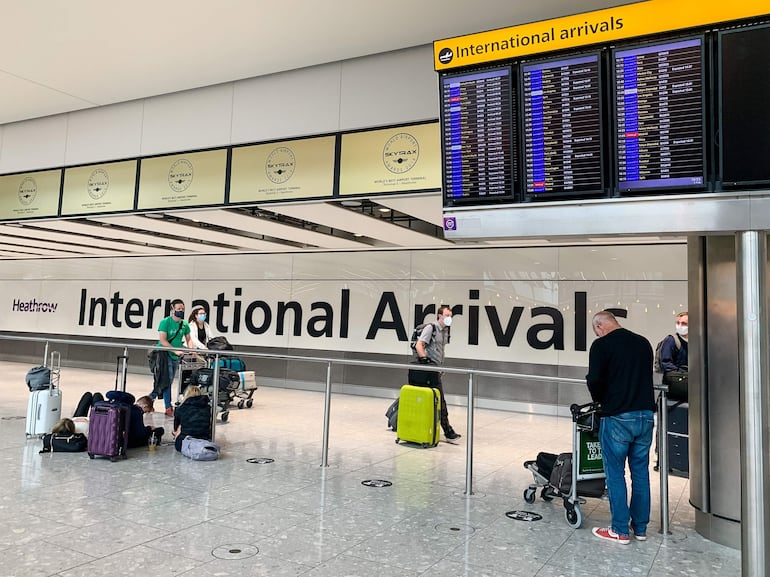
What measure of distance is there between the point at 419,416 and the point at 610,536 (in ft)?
10.8

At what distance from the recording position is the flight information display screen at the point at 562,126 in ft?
9.55

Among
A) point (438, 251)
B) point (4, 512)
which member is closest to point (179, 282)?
point (438, 251)

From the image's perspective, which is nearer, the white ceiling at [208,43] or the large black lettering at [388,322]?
the white ceiling at [208,43]

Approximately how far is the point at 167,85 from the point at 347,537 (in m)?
5.79

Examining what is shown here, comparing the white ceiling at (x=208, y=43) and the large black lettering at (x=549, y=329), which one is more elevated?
the white ceiling at (x=208, y=43)

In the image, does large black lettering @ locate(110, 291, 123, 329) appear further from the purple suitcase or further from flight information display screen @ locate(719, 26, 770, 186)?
flight information display screen @ locate(719, 26, 770, 186)

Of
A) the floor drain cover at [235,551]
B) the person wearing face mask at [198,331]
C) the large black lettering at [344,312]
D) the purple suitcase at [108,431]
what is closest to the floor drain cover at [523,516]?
the floor drain cover at [235,551]

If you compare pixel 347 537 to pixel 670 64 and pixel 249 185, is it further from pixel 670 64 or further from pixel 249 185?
pixel 249 185

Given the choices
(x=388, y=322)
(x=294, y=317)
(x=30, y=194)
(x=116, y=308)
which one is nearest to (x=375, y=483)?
(x=388, y=322)

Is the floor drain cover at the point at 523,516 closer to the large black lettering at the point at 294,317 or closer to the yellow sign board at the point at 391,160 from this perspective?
the yellow sign board at the point at 391,160

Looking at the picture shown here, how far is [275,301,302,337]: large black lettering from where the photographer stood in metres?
13.0

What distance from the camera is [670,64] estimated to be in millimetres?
2689

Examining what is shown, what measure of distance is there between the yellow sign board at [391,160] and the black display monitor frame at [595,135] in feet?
8.40

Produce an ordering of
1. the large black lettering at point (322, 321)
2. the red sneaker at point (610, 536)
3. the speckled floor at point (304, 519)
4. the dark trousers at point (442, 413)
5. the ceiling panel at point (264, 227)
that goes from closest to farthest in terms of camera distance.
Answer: the speckled floor at point (304, 519)
the red sneaker at point (610, 536)
the dark trousers at point (442, 413)
the ceiling panel at point (264, 227)
the large black lettering at point (322, 321)
